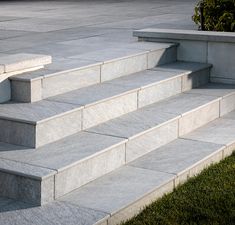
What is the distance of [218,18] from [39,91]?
320cm

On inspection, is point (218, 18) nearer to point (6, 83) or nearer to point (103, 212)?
point (6, 83)

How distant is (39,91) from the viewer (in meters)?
5.41

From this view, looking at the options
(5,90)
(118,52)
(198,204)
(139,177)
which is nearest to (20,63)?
(5,90)

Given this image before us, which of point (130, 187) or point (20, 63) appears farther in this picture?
point (20, 63)

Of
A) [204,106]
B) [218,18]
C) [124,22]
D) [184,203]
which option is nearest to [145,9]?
[124,22]

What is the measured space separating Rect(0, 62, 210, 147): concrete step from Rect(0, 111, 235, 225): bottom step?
475 millimetres

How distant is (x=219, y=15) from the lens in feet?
26.0

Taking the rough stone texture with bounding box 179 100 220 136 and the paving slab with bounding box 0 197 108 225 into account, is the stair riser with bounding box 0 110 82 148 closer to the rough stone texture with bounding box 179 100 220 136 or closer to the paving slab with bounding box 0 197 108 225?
the paving slab with bounding box 0 197 108 225

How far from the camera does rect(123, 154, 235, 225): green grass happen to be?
4375 millimetres

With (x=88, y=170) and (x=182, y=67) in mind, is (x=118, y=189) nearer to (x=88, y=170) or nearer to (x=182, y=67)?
(x=88, y=170)

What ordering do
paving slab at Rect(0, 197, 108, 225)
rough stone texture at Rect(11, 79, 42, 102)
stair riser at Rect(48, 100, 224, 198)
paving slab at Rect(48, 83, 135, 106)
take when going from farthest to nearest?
1. paving slab at Rect(48, 83, 135, 106)
2. rough stone texture at Rect(11, 79, 42, 102)
3. stair riser at Rect(48, 100, 224, 198)
4. paving slab at Rect(0, 197, 108, 225)

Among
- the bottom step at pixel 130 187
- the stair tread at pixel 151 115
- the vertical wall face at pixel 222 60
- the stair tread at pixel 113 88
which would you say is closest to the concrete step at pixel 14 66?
the stair tread at pixel 113 88

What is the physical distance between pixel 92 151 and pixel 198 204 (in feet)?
2.70

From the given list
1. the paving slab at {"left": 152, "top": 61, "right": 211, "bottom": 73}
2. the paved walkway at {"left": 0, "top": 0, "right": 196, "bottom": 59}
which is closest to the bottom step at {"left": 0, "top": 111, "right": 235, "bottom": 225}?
the paving slab at {"left": 152, "top": 61, "right": 211, "bottom": 73}
